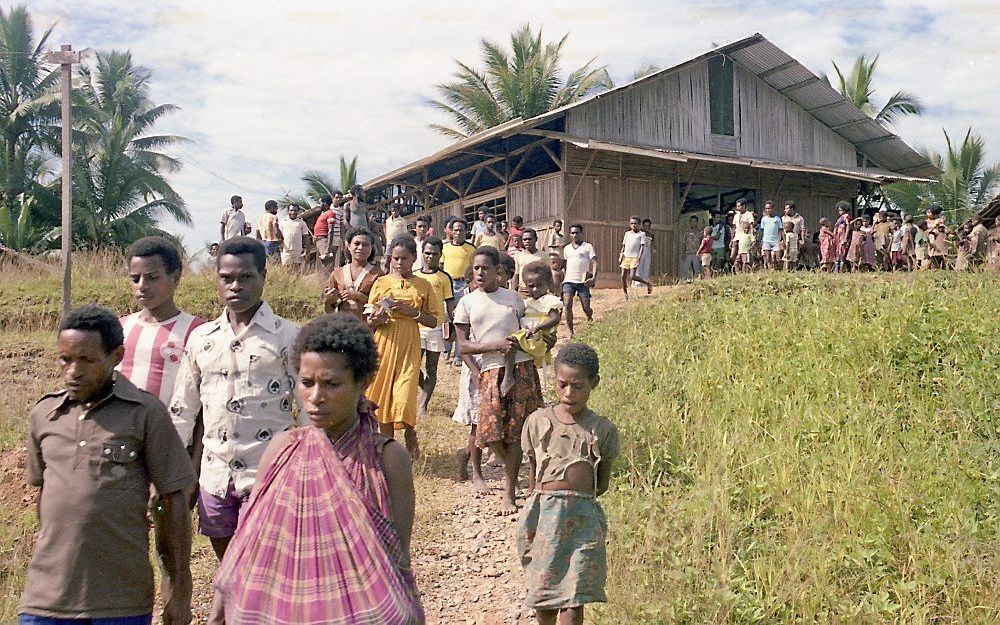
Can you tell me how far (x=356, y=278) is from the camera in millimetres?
6297

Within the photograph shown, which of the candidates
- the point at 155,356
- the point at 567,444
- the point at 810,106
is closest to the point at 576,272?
the point at 567,444

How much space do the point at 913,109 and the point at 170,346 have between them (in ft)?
97.4

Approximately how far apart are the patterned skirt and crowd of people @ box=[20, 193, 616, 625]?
11.3 inches

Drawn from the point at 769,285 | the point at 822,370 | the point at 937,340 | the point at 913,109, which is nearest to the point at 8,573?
the point at 822,370

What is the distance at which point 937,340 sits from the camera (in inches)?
289

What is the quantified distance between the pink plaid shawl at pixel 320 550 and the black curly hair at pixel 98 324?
0.89 meters

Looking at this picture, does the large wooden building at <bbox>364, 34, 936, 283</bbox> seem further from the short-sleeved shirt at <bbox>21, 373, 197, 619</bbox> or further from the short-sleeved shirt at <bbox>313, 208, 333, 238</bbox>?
the short-sleeved shirt at <bbox>21, 373, 197, 619</bbox>

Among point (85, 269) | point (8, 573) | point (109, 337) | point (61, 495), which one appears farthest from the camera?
point (85, 269)

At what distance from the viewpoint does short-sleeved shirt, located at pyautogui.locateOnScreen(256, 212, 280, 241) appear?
47.8ft

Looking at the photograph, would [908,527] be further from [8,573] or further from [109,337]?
[8,573]

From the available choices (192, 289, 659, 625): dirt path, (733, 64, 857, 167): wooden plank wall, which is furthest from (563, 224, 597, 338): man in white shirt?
(733, 64, 857, 167): wooden plank wall

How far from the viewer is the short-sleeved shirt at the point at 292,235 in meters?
15.0

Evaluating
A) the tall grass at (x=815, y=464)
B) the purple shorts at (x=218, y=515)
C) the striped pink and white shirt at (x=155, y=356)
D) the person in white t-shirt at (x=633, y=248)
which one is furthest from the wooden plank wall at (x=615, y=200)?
the purple shorts at (x=218, y=515)

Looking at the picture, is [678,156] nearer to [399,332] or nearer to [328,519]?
[399,332]
